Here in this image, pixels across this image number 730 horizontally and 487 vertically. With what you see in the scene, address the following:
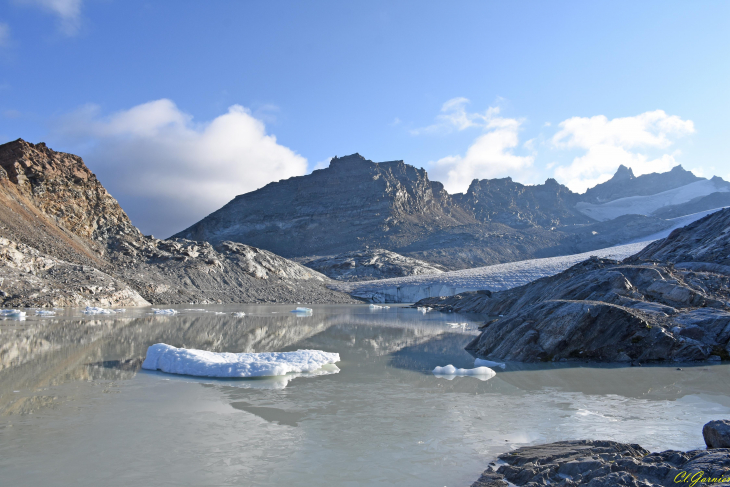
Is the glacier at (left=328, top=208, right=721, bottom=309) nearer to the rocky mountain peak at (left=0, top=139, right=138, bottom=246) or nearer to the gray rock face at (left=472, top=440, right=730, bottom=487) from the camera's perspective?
the rocky mountain peak at (left=0, top=139, right=138, bottom=246)

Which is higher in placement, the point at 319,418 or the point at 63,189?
the point at 63,189

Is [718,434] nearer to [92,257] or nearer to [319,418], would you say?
[319,418]

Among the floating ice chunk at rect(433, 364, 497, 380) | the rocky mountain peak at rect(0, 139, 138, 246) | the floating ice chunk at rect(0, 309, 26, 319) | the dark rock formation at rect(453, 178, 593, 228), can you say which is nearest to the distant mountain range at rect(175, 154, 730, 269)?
the dark rock formation at rect(453, 178, 593, 228)

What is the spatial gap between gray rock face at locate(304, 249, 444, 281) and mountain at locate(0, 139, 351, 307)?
17.2 metres

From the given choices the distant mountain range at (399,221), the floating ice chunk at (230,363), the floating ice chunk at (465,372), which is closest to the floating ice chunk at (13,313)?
the floating ice chunk at (230,363)

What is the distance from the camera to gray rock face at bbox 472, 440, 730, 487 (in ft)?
16.1

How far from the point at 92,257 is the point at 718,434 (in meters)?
60.1

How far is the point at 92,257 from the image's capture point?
52.6 meters

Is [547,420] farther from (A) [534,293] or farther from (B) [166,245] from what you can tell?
(B) [166,245]

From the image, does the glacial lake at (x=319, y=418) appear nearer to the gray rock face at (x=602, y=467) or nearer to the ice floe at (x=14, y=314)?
the gray rock face at (x=602, y=467)

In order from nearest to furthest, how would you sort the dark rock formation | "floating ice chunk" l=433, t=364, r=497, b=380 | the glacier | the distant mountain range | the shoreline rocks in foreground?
the shoreline rocks in foreground → "floating ice chunk" l=433, t=364, r=497, b=380 → the glacier → the distant mountain range → the dark rock formation

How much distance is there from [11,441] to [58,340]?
1355 centimetres

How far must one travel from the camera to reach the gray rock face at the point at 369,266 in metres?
91.8

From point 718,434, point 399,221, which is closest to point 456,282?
point 718,434
